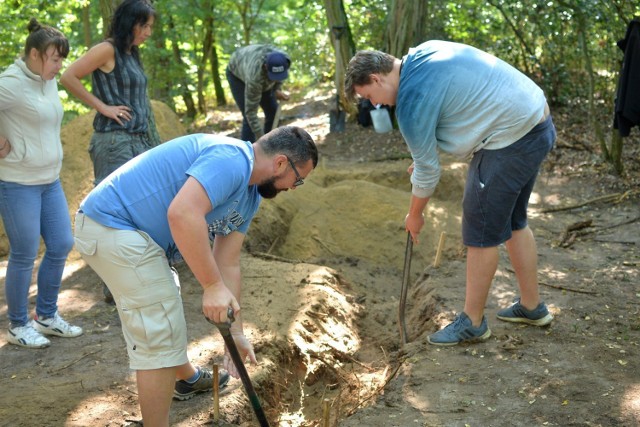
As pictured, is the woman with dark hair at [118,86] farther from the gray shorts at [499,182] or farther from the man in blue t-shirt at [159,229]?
the gray shorts at [499,182]

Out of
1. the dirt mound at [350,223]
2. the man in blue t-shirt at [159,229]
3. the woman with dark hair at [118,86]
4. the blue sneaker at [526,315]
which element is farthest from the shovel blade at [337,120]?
the man in blue t-shirt at [159,229]

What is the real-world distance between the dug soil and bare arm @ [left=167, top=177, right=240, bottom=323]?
0.89 meters

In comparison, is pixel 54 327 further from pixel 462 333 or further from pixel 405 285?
pixel 462 333

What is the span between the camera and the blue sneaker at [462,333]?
4410 millimetres

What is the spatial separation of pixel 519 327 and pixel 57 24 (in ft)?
29.5

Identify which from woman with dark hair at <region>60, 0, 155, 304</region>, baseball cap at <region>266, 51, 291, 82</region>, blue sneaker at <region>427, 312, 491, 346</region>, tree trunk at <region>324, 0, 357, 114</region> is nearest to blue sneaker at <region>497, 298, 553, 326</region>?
blue sneaker at <region>427, 312, 491, 346</region>

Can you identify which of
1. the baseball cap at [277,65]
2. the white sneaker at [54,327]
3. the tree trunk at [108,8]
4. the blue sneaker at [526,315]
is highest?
the tree trunk at [108,8]

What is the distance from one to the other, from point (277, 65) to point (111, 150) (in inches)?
109

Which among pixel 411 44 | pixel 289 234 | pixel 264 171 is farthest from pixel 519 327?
pixel 411 44

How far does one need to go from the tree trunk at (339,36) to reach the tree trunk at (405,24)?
29.8 inches

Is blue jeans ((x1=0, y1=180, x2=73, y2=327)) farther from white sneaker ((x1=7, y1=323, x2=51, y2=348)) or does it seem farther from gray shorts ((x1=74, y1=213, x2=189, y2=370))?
gray shorts ((x1=74, y1=213, x2=189, y2=370))

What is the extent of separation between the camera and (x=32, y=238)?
14.5 feet

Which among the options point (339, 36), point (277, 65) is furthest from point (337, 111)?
point (277, 65)

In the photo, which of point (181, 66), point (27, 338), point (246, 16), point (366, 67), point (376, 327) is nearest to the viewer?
point (366, 67)
